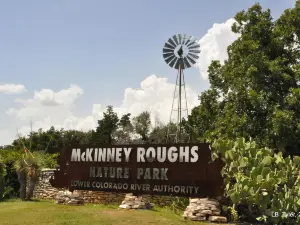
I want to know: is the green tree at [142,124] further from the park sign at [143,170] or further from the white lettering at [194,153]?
the white lettering at [194,153]

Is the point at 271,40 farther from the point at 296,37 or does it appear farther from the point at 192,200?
the point at 192,200

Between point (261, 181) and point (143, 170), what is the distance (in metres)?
6.92

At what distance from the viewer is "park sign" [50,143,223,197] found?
17891 mm

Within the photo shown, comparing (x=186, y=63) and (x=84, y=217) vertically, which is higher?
(x=186, y=63)

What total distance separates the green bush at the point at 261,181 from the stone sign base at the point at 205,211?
2.81 ft

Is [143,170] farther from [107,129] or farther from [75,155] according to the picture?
[107,129]

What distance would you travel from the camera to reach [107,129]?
63.4 metres

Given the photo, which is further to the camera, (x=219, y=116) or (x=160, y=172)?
(x=219, y=116)

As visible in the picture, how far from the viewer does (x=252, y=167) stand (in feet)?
52.2

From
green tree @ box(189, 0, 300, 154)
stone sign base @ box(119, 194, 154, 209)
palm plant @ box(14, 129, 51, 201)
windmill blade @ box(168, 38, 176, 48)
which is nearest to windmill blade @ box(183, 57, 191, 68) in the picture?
windmill blade @ box(168, 38, 176, 48)

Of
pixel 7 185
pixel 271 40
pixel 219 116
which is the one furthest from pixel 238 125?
pixel 7 185

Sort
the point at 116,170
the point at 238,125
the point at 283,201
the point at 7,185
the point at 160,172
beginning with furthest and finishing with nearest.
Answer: the point at 7,185 < the point at 238,125 < the point at 116,170 < the point at 160,172 < the point at 283,201

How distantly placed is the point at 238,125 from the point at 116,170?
7.91 meters

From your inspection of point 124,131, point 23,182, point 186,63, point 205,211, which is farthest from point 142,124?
point 205,211
